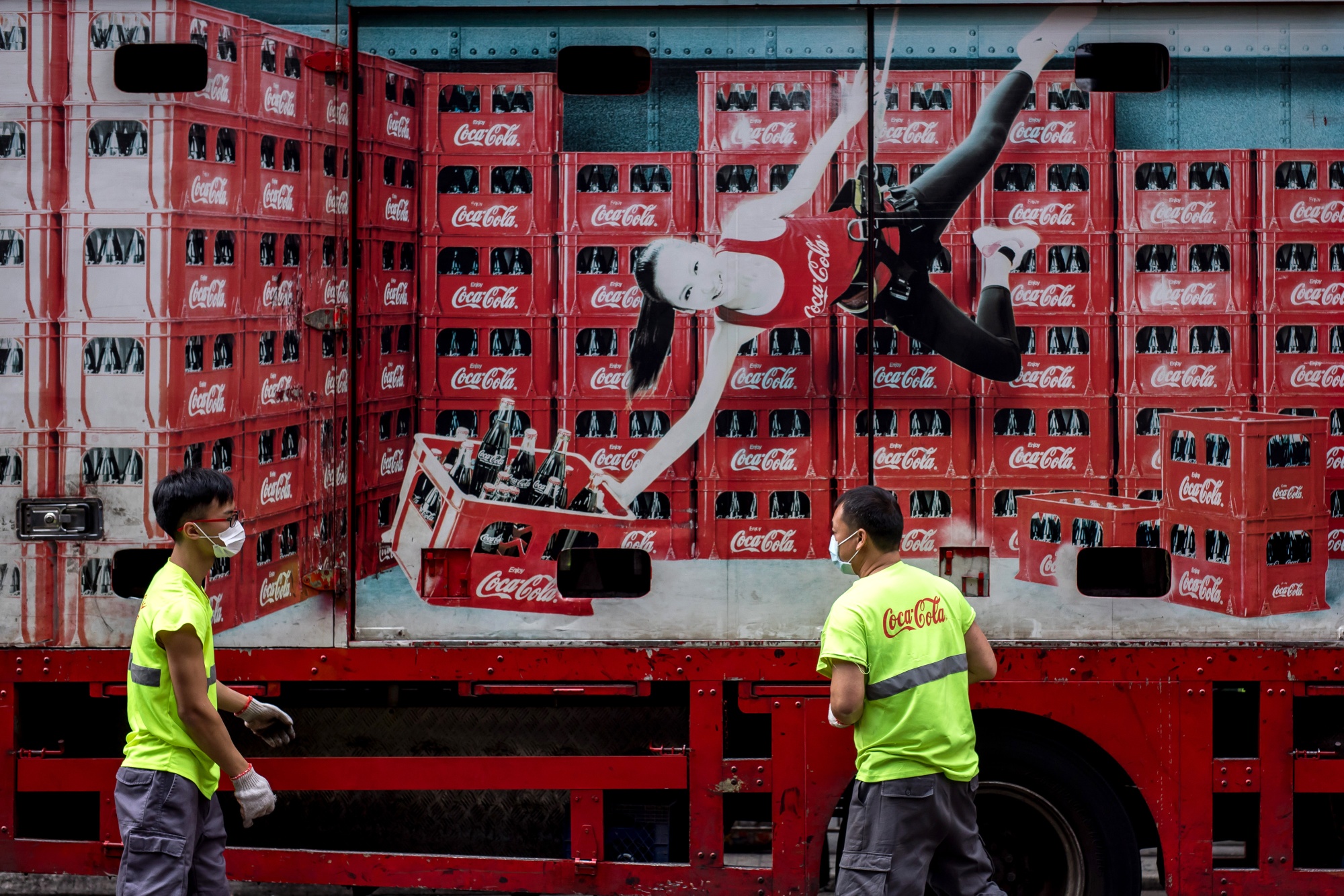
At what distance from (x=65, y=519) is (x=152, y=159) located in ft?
4.57

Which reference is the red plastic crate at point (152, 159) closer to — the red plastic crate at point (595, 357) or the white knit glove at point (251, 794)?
the red plastic crate at point (595, 357)

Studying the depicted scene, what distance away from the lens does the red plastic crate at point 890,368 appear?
4691mm

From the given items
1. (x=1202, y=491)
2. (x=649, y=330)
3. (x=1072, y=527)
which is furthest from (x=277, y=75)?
(x=1202, y=491)

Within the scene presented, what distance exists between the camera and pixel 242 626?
4.74 m

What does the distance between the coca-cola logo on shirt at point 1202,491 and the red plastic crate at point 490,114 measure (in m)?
2.72

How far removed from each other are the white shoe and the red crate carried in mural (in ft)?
1.15

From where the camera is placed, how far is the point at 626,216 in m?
4.71

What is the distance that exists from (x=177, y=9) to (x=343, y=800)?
317cm

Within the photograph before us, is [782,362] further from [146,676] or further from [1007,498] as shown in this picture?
[146,676]

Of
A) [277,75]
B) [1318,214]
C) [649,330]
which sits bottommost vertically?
[649,330]

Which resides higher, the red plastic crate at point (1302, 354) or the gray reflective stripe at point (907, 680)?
the red plastic crate at point (1302, 354)

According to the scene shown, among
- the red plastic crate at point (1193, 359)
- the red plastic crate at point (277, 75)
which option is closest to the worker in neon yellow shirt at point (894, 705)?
the red plastic crate at point (1193, 359)

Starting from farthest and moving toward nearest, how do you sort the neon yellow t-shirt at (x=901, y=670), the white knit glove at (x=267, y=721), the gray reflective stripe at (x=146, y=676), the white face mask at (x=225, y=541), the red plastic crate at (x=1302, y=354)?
the red plastic crate at (x=1302, y=354), the white knit glove at (x=267, y=721), the white face mask at (x=225, y=541), the gray reflective stripe at (x=146, y=676), the neon yellow t-shirt at (x=901, y=670)

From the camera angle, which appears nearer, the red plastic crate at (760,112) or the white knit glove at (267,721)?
the white knit glove at (267,721)
